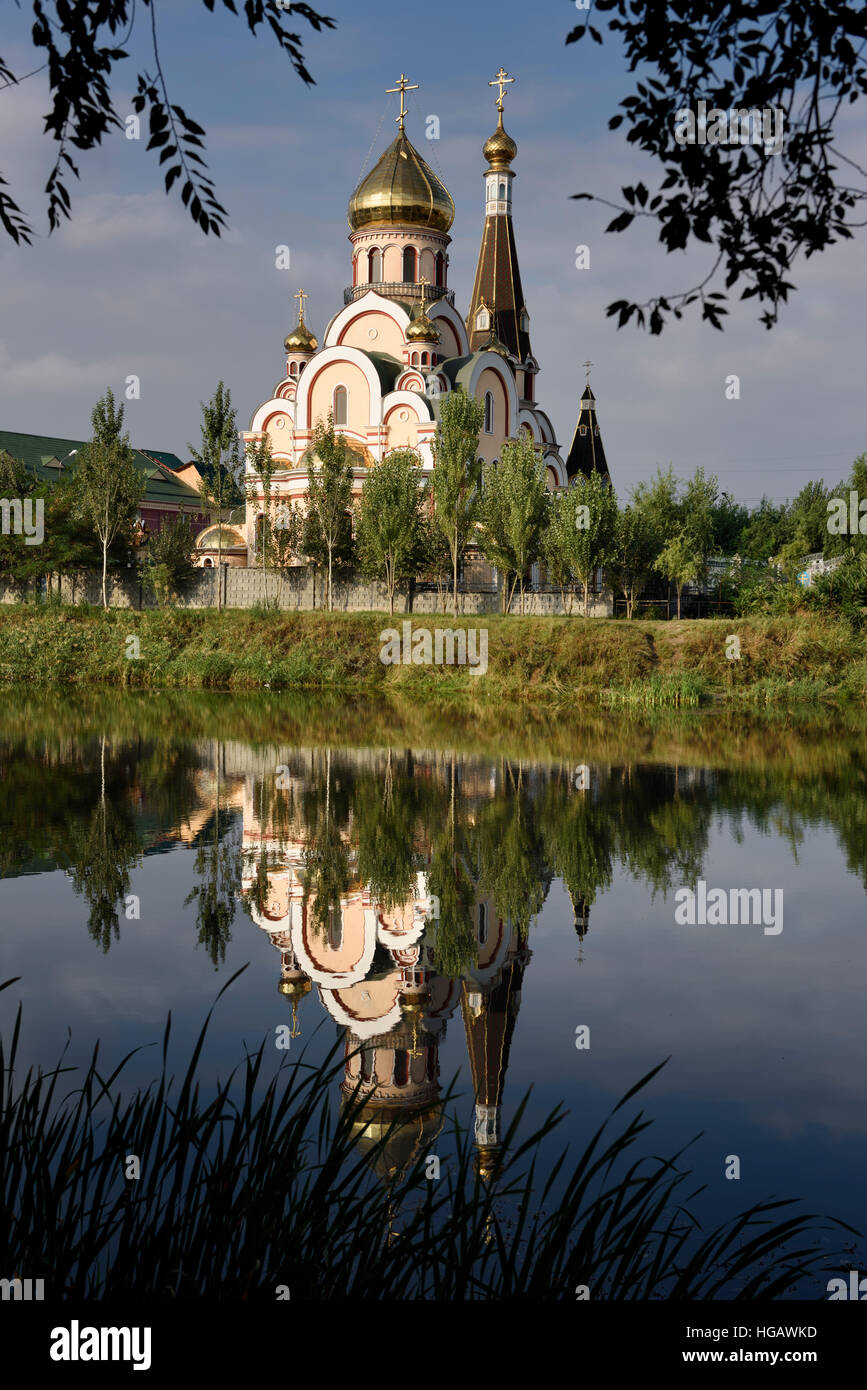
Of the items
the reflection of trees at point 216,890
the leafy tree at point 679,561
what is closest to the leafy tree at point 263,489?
the leafy tree at point 679,561

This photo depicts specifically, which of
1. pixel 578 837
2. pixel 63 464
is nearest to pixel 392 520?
pixel 578 837

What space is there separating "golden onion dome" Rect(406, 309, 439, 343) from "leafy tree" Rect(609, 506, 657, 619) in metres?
9.10

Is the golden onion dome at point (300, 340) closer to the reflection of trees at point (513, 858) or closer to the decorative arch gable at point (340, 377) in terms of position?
the decorative arch gable at point (340, 377)

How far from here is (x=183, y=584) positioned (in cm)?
3562

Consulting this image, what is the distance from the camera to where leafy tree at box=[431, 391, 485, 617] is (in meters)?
32.0

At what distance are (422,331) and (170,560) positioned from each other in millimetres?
12044

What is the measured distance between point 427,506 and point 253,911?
1144 inches

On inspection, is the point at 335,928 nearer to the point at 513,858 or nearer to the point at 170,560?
the point at 513,858

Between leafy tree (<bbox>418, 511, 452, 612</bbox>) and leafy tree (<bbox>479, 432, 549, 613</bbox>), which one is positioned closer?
leafy tree (<bbox>479, 432, 549, 613</bbox>)

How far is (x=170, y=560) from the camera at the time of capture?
34844mm

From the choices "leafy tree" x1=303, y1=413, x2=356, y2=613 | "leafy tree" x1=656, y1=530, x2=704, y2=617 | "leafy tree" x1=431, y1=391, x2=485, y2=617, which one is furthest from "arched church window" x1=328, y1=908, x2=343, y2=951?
"leafy tree" x1=656, y1=530, x2=704, y2=617

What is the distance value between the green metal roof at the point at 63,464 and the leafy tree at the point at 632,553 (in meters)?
28.2

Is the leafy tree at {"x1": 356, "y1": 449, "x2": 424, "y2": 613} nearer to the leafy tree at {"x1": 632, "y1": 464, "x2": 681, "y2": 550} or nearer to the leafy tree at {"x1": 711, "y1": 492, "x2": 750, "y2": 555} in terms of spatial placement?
the leafy tree at {"x1": 632, "y1": 464, "x2": 681, "y2": 550}

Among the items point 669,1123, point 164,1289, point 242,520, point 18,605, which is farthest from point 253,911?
point 242,520
